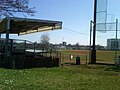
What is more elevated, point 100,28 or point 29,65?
point 100,28

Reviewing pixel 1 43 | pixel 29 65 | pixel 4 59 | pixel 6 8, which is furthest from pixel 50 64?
pixel 6 8

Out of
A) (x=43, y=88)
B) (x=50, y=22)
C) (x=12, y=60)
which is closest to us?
(x=43, y=88)

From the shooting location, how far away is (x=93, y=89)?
14.5 meters

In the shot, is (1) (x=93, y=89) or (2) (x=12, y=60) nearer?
(1) (x=93, y=89)

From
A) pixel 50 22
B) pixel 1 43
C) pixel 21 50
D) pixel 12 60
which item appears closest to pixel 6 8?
pixel 12 60

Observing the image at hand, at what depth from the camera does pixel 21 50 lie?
34125mm

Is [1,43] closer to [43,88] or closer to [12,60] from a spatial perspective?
[12,60]

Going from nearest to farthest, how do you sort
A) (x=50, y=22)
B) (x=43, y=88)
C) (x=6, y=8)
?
(x=6, y=8)
(x=43, y=88)
(x=50, y=22)

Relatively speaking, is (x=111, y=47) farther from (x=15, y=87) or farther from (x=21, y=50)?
(x=15, y=87)

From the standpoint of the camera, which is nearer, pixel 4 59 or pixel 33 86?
pixel 33 86

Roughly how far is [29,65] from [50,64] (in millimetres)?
2547

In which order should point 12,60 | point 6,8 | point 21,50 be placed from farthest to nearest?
point 21,50
point 12,60
point 6,8

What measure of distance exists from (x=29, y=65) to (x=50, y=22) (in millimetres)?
4664

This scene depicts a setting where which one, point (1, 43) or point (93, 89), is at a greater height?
point (1, 43)
